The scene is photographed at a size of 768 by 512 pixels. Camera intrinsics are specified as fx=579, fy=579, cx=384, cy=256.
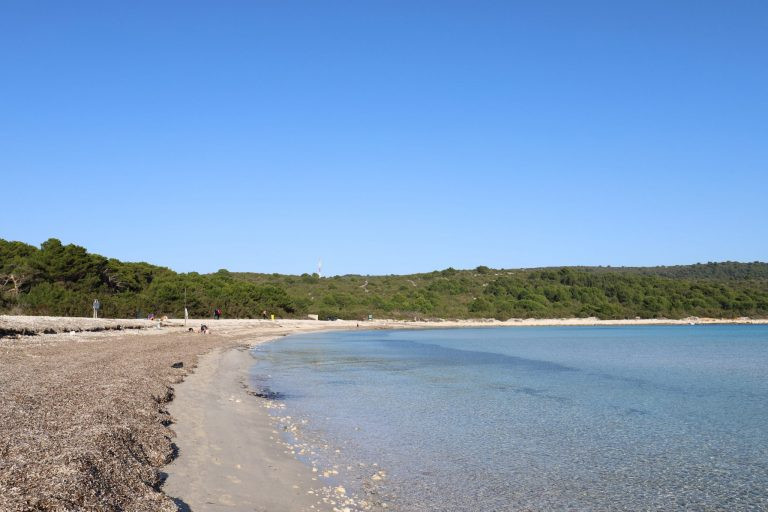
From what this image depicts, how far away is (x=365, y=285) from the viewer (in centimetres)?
11819

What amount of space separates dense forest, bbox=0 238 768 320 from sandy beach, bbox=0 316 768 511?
2860cm

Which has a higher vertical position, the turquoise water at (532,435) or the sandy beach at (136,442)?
the sandy beach at (136,442)

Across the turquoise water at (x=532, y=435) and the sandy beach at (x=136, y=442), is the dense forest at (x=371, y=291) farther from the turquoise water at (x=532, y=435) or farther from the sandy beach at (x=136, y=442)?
the turquoise water at (x=532, y=435)

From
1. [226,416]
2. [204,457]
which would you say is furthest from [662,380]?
[204,457]

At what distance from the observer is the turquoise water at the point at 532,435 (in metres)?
Result: 8.27

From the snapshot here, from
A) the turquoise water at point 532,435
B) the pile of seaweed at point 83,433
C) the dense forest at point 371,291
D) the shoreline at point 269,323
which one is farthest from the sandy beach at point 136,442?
the dense forest at point 371,291

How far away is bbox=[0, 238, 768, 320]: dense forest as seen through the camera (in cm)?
4653

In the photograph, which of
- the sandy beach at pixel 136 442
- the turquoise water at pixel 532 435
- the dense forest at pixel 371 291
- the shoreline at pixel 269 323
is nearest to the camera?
the sandy beach at pixel 136 442

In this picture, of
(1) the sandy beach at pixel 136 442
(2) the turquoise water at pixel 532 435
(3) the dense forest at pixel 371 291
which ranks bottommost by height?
(2) the turquoise water at pixel 532 435

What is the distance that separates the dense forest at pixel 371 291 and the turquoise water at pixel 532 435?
30.5m

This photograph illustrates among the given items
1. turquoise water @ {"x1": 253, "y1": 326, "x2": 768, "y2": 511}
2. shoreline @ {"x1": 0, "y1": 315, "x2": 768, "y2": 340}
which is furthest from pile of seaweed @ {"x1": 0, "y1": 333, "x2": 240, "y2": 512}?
shoreline @ {"x1": 0, "y1": 315, "x2": 768, "y2": 340}

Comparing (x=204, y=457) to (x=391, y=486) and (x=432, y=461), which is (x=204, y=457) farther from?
(x=432, y=461)

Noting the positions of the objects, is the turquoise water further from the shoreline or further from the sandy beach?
the shoreline

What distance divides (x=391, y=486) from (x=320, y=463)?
60.1 inches
